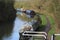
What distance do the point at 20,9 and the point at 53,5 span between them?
787mm

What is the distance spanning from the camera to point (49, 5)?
5.85 meters

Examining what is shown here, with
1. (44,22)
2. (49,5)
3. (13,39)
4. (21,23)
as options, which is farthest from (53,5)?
(13,39)

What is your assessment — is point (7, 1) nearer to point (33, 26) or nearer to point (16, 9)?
point (16, 9)

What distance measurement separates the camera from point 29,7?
19.1 ft

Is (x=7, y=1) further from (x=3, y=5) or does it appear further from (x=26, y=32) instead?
(x=26, y=32)

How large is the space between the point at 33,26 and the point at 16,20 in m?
0.42

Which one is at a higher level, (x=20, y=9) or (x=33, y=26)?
(x=20, y=9)

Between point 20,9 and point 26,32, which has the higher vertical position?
point 20,9

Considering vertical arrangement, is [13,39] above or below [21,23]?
below

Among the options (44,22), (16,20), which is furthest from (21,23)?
(44,22)

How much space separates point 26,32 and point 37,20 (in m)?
0.39

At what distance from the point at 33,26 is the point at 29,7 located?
18.0 inches

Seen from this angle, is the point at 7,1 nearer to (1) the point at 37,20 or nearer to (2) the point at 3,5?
(2) the point at 3,5

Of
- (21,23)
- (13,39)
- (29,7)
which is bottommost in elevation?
(13,39)
